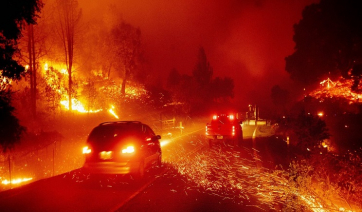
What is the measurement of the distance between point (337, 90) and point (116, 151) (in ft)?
71.2

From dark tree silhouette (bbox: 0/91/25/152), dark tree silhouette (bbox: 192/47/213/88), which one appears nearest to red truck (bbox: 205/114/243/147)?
dark tree silhouette (bbox: 0/91/25/152)

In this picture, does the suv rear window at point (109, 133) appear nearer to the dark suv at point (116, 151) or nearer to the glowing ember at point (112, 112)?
the dark suv at point (116, 151)

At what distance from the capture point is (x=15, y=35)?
10.0 metres

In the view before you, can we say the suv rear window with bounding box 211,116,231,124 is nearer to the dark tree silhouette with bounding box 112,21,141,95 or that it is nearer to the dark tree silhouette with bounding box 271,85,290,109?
the dark tree silhouette with bounding box 112,21,141,95

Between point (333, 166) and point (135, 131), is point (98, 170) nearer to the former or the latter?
point (135, 131)

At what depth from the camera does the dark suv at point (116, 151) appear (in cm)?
929

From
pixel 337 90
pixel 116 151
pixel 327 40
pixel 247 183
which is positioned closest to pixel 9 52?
pixel 116 151

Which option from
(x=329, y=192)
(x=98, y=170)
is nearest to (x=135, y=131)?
(x=98, y=170)

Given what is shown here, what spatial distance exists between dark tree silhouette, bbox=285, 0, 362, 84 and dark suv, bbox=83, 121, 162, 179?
752 inches

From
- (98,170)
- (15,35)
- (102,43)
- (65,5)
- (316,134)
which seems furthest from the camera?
(102,43)

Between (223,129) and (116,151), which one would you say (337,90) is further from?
(116,151)

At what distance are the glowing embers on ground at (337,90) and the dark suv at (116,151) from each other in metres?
19.9

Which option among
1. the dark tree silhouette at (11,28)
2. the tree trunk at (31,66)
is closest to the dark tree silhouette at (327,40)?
the dark tree silhouette at (11,28)

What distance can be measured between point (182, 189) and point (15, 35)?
7309 mm
